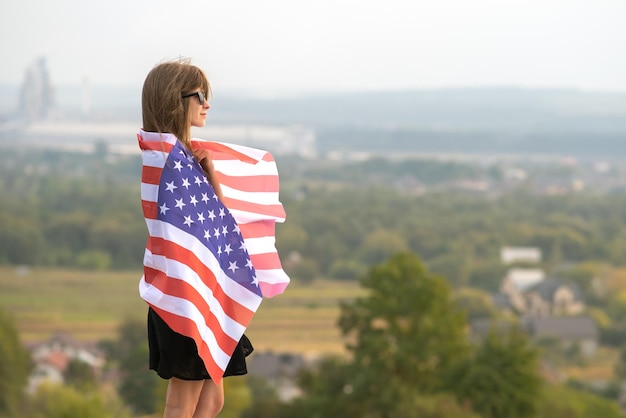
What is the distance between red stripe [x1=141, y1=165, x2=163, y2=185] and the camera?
454cm

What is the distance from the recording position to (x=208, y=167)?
464cm

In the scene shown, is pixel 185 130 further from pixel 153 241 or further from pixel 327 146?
pixel 327 146

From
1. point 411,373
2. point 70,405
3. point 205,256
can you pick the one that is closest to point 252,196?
point 205,256

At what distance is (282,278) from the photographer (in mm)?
4781

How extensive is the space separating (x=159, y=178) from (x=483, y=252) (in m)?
88.3

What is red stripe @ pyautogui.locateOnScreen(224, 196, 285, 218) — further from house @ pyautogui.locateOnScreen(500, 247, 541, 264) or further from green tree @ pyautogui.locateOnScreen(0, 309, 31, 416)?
house @ pyautogui.locateOnScreen(500, 247, 541, 264)

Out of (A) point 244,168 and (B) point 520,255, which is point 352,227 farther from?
(A) point 244,168

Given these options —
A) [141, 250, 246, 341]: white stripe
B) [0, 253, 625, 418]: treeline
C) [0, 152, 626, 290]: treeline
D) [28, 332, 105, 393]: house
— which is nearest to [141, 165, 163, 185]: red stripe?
[141, 250, 246, 341]: white stripe

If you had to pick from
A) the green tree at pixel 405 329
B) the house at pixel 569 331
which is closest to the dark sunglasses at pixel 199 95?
the green tree at pixel 405 329

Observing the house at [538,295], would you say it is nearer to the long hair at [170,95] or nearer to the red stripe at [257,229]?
the red stripe at [257,229]

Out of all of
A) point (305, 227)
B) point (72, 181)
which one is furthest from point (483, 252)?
point (72, 181)

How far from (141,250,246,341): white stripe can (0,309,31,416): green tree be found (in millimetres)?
34515

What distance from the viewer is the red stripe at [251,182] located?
486cm

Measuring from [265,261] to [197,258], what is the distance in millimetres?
324
